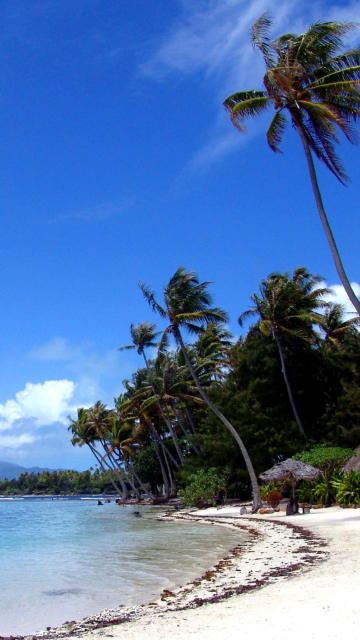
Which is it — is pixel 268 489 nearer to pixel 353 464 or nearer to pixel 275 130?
pixel 353 464

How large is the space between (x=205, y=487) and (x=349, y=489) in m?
11.4

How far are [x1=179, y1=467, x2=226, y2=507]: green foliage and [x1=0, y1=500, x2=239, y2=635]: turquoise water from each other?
29.3ft

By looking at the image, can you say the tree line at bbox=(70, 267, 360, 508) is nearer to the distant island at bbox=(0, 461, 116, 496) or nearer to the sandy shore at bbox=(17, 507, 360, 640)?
the sandy shore at bbox=(17, 507, 360, 640)

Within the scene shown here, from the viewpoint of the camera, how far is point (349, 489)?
18.2m

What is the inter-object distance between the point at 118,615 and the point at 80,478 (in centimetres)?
11620

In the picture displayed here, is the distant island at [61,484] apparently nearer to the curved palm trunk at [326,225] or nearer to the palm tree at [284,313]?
the palm tree at [284,313]

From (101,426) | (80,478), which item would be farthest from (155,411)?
(80,478)

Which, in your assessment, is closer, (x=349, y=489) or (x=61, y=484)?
(x=349, y=489)

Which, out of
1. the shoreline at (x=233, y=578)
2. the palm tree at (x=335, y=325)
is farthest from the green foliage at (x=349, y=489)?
the palm tree at (x=335, y=325)

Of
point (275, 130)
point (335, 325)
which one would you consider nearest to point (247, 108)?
point (275, 130)

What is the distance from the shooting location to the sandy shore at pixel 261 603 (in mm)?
4930

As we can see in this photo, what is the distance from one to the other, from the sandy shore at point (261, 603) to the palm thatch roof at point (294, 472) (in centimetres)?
857

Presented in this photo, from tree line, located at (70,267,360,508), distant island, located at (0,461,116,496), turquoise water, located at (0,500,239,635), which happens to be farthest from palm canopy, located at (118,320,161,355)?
distant island, located at (0,461,116,496)

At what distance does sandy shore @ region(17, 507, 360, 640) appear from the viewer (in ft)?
16.2
